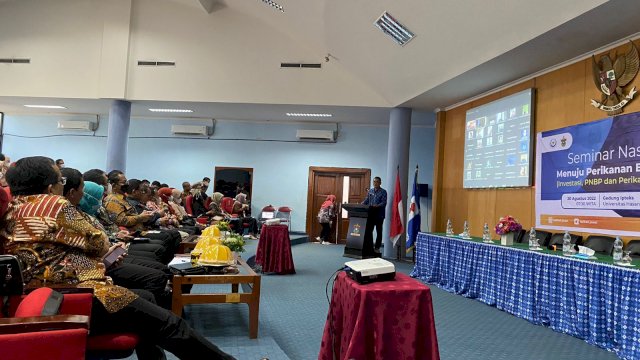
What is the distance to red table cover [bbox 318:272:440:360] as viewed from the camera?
1.80 m

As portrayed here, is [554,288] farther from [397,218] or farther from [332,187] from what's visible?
[332,187]

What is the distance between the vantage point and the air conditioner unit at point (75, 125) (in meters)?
11.0

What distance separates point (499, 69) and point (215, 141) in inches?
288

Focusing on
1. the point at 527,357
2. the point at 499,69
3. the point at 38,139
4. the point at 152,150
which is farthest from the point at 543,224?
the point at 38,139

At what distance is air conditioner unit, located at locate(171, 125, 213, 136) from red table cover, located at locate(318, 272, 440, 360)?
9595 millimetres

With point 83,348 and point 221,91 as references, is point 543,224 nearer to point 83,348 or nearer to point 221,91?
point 83,348

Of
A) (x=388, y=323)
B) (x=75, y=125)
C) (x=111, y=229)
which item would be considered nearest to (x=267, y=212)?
(x=75, y=125)

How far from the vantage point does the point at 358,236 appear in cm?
776

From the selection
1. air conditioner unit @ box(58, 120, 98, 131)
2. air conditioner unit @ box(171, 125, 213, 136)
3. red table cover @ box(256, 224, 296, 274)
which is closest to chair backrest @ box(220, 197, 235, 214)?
air conditioner unit @ box(171, 125, 213, 136)

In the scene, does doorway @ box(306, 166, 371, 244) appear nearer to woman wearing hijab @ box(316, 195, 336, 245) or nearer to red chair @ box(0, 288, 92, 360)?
woman wearing hijab @ box(316, 195, 336, 245)

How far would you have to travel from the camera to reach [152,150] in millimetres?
11219

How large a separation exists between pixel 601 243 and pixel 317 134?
7.07 metres

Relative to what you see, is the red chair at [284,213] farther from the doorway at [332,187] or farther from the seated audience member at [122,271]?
the seated audience member at [122,271]

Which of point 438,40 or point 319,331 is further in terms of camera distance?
point 438,40
